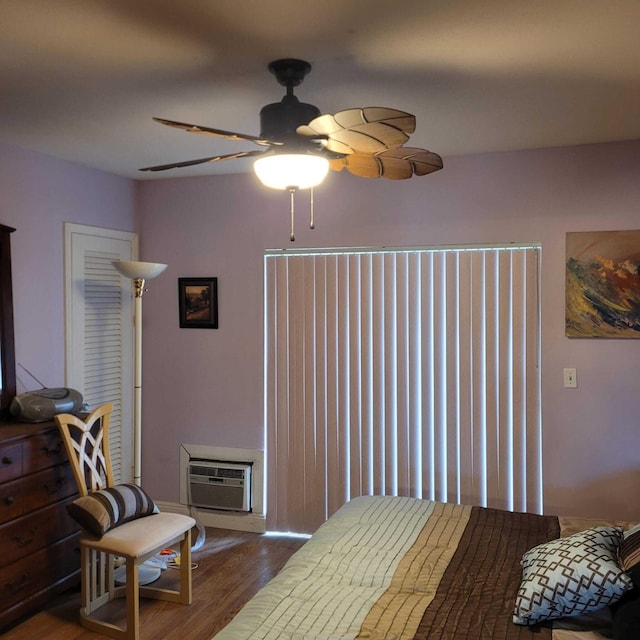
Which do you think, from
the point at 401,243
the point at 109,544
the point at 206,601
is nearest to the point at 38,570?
the point at 109,544

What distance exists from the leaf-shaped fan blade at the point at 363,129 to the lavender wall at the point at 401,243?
182cm

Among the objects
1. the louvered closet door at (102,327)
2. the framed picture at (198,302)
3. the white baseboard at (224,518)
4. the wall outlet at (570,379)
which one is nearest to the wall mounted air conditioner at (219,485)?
the white baseboard at (224,518)

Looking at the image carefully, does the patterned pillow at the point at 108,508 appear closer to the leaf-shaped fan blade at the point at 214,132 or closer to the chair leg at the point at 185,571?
the chair leg at the point at 185,571

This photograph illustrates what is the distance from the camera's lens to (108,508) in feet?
9.80

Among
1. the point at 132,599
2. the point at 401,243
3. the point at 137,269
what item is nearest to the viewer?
the point at 132,599

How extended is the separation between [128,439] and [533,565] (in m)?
3.11

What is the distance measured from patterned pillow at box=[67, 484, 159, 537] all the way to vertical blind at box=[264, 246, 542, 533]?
1196 millimetres

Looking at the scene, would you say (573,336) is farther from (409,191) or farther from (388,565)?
(388,565)

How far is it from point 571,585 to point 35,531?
2.48m

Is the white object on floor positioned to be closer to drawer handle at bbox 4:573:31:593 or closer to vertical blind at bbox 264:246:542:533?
drawer handle at bbox 4:573:31:593

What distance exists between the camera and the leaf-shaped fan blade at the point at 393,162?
218 centimetres

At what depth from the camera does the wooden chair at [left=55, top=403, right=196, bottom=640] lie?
284 cm

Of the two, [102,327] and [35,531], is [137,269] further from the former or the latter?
[35,531]

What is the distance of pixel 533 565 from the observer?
82.0 inches
